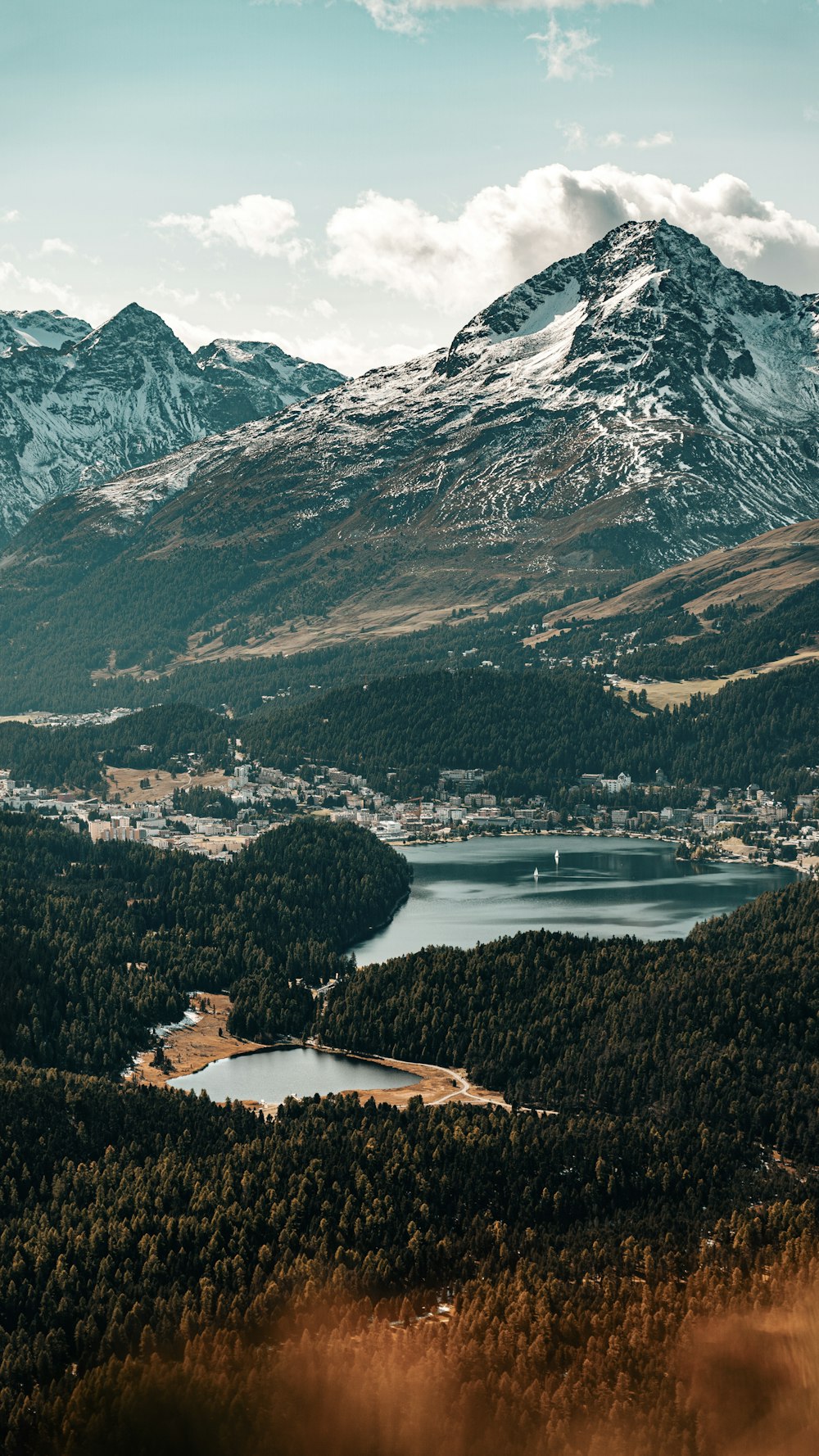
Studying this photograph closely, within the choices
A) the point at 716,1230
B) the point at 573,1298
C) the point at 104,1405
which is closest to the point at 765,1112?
the point at 716,1230

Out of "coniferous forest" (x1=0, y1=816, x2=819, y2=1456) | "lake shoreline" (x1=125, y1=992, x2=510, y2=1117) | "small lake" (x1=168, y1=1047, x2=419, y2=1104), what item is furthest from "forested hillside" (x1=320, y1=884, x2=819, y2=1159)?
"small lake" (x1=168, y1=1047, x2=419, y2=1104)

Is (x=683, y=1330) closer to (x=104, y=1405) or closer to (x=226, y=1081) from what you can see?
(x=104, y=1405)

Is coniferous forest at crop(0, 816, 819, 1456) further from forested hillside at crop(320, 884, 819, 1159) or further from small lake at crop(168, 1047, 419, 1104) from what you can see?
small lake at crop(168, 1047, 419, 1104)

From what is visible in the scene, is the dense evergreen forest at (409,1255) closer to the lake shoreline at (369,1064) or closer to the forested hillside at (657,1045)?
the forested hillside at (657,1045)

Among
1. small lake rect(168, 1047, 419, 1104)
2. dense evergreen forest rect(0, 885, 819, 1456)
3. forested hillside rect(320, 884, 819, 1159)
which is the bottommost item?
dense evergreen forest rect(0, 885, 819, 1456)

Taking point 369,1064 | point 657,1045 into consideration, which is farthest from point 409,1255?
point 369,1064

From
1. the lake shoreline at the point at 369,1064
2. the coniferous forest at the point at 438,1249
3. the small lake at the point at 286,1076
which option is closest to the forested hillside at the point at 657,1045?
the coniferous forest at the point at 438,1249
